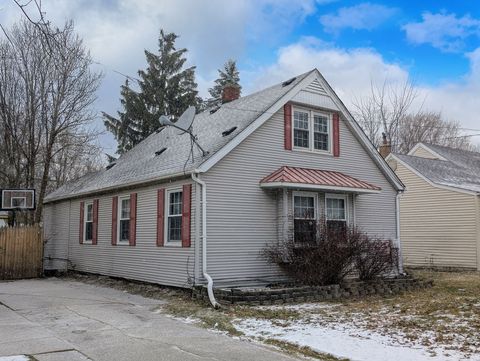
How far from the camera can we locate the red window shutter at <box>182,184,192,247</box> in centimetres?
1316

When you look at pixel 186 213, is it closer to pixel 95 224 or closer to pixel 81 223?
pixel 95 224

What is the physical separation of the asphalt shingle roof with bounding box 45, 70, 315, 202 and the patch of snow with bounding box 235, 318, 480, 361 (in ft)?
16.6

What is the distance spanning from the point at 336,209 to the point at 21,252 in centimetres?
1118

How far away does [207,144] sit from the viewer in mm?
14219

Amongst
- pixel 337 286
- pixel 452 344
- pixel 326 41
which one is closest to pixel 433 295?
pixel 337 286

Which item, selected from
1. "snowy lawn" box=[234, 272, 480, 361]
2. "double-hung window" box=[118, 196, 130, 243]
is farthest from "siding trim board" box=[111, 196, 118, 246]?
"snowy lawn" box=[234, 272, 480, 361]

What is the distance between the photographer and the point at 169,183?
14102mm

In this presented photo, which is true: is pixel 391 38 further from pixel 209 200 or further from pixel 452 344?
pixel 452 344

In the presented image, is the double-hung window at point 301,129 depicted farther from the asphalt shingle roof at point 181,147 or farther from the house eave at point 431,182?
the house eave at point 431,182

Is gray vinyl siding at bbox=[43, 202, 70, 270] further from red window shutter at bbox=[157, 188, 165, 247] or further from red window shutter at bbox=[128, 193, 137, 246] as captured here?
red window shutter at bbox=[157, 188, 165, 247]

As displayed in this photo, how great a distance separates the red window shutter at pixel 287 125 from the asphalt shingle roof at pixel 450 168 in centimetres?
935

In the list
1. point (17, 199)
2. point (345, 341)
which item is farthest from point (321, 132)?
point (17, 199)

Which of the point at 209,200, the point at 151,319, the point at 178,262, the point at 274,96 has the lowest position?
the point at 151,319

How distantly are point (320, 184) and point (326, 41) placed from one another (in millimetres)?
3733
